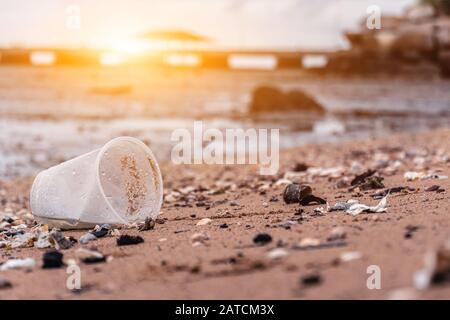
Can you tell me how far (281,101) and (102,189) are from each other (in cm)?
1609

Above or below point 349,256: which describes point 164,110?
below

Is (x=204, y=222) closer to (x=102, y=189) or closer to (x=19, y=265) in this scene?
(x=102, y=189)

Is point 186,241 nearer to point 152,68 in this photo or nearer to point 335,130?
point 335,130

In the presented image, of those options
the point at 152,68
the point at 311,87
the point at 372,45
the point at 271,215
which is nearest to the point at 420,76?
the point at 372,45

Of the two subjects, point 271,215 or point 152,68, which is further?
point 152,68

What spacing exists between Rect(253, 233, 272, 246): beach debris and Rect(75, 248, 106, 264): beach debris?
82cm

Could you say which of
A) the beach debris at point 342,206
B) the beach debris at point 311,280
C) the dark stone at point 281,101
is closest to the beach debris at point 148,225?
the beach debris at point 342,206


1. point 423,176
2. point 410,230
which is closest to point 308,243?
point 410,230

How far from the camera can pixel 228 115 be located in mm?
18422

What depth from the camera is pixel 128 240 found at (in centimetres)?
425

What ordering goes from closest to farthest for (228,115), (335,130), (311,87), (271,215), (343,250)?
(343,250), (271,215), (335,130), (228,115), (311,87)

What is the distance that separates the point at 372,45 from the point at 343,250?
35334 millimetres

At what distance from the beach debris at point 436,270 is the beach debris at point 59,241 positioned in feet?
7.66
